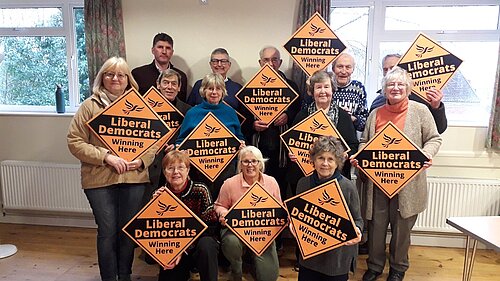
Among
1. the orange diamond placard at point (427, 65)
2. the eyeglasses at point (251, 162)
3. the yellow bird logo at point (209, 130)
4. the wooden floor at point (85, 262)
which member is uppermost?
the orange diamond placard at point (427, 65)

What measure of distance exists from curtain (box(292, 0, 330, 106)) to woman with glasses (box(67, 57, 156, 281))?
54.5 inches

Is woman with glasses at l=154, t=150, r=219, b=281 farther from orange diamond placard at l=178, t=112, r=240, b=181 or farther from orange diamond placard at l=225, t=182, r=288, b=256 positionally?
orange diamond placard at l=225, t=182, r=288, b=256

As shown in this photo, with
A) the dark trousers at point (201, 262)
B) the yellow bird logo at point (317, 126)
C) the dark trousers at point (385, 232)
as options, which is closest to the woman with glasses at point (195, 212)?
the dark trousers at point (201, 262)

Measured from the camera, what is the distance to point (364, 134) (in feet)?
9.36

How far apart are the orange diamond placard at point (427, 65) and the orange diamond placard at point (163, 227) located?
1.63 m

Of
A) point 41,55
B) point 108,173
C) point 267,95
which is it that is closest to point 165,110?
point 108,173

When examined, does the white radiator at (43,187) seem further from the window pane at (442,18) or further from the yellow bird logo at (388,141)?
the window pane at (442,18)

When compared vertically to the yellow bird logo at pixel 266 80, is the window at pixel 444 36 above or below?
above

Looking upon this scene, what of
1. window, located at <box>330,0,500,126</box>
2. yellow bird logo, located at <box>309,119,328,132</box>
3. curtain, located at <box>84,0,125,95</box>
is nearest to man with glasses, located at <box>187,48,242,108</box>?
yellow bird logo, located at <box>309,119,328,132</box>

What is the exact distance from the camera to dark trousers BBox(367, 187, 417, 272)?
9.29ft

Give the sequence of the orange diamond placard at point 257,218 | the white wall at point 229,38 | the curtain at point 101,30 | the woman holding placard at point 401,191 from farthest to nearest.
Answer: the curtain at point 101,30
the white wall at point 229,38
the woman holding placard at point 401,191
the orange diamond placard at point 257,218

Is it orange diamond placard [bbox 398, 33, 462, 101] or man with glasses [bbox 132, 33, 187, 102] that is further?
man with glasses [bbox 132, 33, 187, 102]

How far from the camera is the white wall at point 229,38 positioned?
11.7 ft

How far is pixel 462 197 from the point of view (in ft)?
11.5
